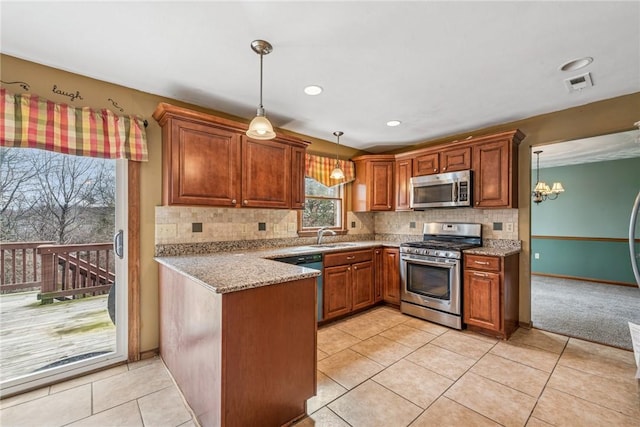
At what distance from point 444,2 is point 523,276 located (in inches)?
119

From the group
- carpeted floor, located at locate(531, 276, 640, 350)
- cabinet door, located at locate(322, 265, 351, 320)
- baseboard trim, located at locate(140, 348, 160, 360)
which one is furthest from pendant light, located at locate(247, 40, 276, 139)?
carpeted floor, located at locate(531, 276, 640, 350)

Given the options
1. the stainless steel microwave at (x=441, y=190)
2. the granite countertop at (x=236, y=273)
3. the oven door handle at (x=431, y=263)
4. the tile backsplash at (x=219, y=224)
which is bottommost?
the oven door handle at (x=431, y=263)

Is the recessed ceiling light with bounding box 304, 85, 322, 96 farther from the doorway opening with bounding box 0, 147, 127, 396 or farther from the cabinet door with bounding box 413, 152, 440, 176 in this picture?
the cabinet door with bounding box 413, 152, 440, 176

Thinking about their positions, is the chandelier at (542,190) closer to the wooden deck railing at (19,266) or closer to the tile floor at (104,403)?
the tile floor at (104,403)

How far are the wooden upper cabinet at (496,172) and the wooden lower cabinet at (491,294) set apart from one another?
663mm

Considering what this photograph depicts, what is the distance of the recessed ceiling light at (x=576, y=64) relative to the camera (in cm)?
204

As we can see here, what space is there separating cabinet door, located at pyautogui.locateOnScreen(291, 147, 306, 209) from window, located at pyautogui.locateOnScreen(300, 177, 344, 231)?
53 cm

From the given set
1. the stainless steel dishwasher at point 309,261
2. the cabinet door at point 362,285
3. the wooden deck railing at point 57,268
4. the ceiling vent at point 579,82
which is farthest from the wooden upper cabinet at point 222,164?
the ceiling vent at point 579,82

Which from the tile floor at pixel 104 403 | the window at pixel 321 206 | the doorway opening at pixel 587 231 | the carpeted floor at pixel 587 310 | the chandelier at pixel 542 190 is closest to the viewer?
the tile floor at pixel 104 403

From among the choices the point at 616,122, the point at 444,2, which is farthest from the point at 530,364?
the point at 444,2

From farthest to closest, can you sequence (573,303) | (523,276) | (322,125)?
(573,303), (322,125), (523,276)

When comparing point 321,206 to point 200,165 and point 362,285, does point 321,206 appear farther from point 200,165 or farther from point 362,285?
point 200,165

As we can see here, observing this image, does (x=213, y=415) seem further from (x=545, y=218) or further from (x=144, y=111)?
(x=545, y=218)

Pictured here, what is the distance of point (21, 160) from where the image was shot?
2.10m
